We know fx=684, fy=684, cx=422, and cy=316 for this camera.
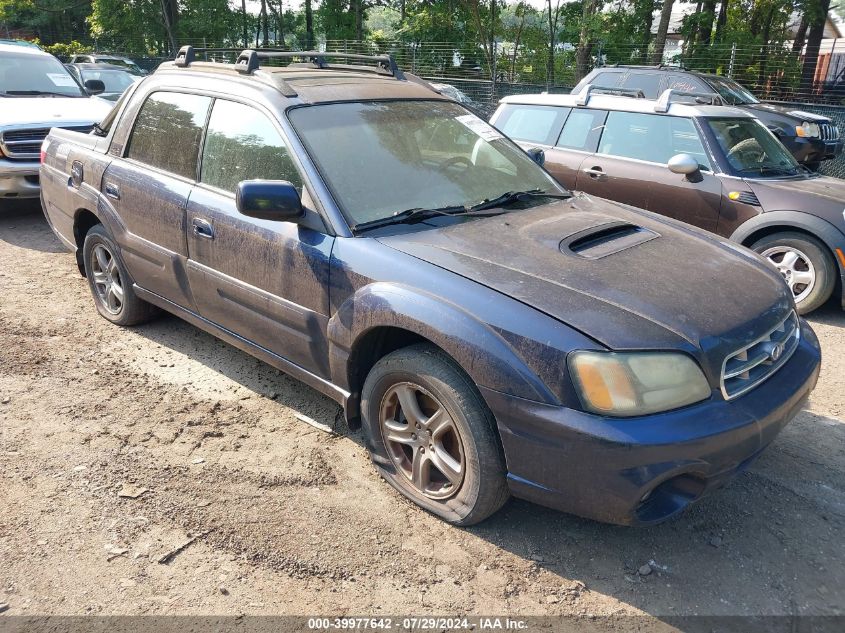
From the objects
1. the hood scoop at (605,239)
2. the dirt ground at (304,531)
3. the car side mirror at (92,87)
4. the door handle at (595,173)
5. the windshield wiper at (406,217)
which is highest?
the car side mirror at (92,87)

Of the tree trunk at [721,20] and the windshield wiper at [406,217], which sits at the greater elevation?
the tree trunk at [721,20]

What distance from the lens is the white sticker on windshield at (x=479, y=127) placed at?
3996 mm

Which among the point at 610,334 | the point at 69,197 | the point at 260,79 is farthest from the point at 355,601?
the point at 69,197

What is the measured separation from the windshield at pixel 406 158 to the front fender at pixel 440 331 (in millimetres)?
432

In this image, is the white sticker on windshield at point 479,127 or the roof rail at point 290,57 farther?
the white sticker on windshield at point 479,127

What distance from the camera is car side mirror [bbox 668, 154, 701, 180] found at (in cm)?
581

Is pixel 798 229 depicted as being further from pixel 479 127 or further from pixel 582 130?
pixel 479 127

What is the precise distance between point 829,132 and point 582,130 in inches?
266

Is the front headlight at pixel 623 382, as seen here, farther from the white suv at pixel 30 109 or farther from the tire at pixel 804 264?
the white suv at pixel 30 109

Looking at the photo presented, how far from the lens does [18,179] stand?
734cm

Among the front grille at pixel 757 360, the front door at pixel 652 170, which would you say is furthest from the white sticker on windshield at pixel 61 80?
the front grille at pixel 757 360

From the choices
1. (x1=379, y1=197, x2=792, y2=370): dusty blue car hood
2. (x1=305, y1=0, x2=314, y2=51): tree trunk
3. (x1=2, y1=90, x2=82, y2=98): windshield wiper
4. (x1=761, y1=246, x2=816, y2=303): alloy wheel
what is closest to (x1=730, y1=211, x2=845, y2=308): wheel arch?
(x1=761, y1=246, x2=816, y2=303): alloy wheel

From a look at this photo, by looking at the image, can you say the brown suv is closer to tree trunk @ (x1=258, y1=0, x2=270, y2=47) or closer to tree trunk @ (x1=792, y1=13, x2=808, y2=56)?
tree trunk @ (x1=792, y1=13, x2=808, y2=56)

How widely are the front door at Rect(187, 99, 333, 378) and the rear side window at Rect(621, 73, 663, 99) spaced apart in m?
9.68
